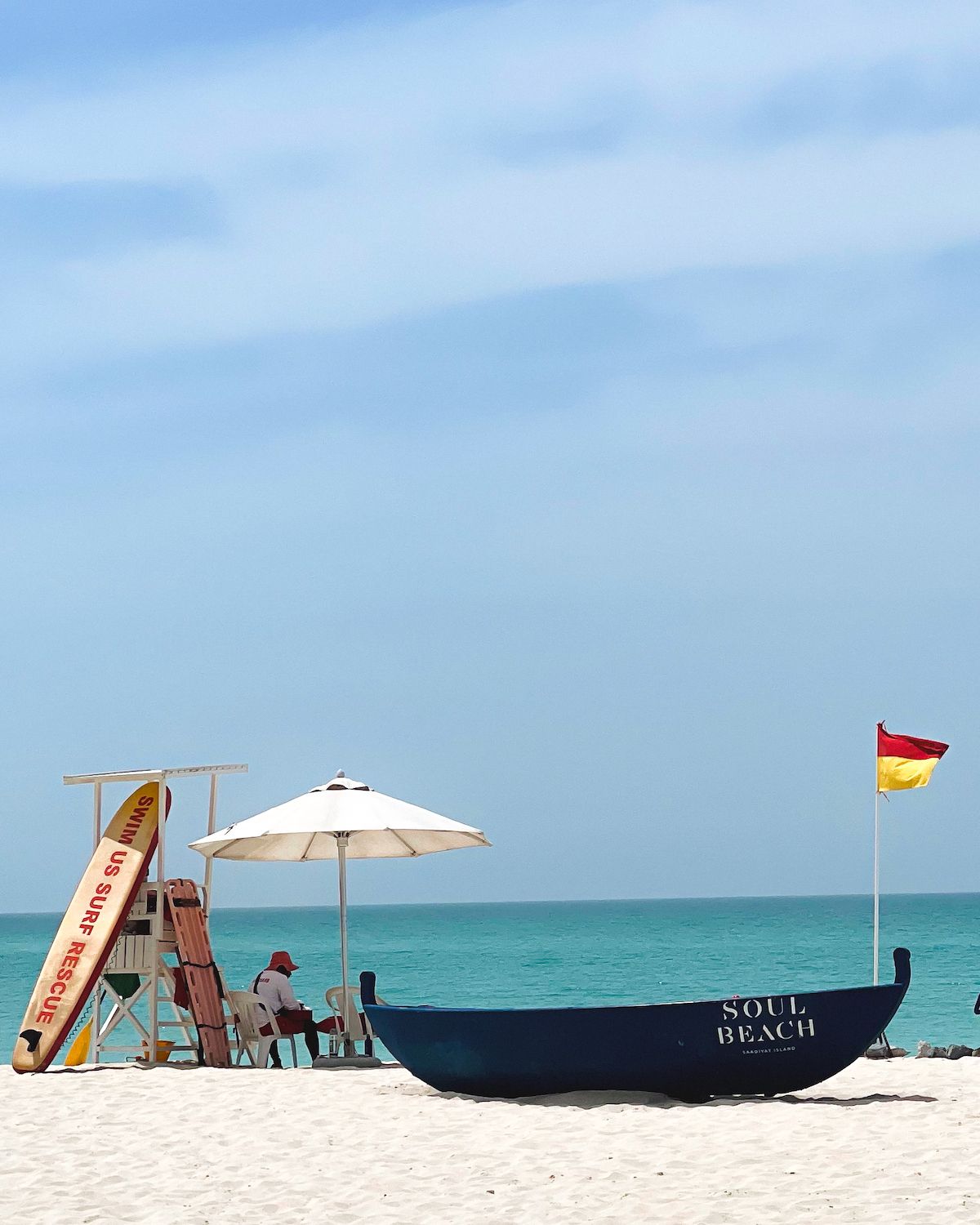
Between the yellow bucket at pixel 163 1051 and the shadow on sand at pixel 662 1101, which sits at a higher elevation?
the shadow on sand at pixel 662 1101

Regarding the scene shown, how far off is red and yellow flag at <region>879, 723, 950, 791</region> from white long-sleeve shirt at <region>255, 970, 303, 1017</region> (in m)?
5.28

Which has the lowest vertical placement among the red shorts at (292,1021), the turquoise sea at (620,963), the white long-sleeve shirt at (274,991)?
the turquoise sea at (620,963)

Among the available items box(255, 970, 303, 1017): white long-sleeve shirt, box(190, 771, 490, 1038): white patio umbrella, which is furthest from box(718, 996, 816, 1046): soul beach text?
box(255, 970, 303, 1017): white long-sleeve shirt

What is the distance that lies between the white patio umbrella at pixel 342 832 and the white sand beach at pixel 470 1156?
189cm

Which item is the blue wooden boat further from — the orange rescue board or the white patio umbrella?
the orange rescue board

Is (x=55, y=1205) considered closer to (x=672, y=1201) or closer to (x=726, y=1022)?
(x=672, y=1201)

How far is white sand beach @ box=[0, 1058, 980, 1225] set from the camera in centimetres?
729

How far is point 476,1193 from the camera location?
7.61 m

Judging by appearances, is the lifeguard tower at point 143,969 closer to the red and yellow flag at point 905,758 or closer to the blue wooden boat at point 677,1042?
the blue wooden boat at point 677,1042

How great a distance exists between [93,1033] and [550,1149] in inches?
207

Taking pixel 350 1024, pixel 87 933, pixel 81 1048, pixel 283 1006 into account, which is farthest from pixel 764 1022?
pixel 81 1048

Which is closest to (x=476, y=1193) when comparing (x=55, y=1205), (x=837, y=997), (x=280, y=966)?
(x=55, y=1205)

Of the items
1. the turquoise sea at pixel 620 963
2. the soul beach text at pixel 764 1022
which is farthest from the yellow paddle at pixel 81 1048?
the turquoise sea at pixel 620 963

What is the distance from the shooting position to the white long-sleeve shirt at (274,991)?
1243cm
